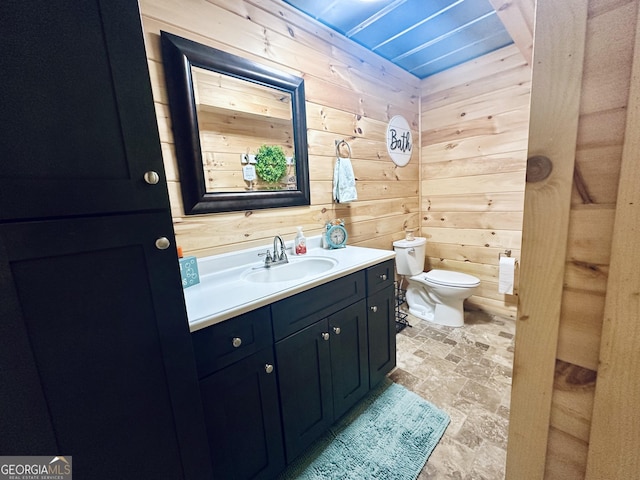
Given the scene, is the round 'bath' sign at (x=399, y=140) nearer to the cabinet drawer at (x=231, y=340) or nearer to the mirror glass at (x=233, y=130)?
the mirror glass at (x=233, y=130)

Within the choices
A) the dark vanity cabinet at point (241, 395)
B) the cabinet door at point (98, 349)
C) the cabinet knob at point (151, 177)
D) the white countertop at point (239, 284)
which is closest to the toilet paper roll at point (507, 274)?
the white countertop at point (239, 284)

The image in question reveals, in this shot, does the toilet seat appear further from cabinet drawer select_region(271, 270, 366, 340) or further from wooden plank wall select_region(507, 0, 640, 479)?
wooden plank wall select_region(507, 0, 640, 479)

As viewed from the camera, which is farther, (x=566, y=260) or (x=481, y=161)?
(x=481, y=161)

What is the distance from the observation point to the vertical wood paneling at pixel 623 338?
35 cm

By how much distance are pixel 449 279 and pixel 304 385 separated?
1.62 m

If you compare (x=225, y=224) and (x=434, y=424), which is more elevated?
(x=225, y=224)

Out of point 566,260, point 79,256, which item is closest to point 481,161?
point 566,260

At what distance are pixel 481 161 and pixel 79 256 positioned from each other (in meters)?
2.78

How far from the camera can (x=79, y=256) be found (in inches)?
22.0

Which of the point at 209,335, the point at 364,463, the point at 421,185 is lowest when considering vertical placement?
the point at 364,463

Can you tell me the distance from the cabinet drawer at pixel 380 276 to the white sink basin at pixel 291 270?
0.69ft

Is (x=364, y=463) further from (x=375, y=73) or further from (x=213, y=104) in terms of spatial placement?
(x=375, y=73)

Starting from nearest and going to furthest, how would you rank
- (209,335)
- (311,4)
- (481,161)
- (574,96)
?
1. (574,96)
2. (209,335)
3. (311,4)
4. (481,161)

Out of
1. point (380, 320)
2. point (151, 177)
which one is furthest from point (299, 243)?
A: point (151, 177)
